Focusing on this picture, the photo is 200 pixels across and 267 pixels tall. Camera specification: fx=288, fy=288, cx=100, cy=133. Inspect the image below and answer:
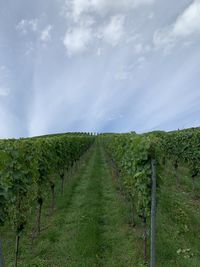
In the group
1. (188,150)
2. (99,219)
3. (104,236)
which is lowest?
(104,236)

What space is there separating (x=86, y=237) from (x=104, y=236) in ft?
2.21

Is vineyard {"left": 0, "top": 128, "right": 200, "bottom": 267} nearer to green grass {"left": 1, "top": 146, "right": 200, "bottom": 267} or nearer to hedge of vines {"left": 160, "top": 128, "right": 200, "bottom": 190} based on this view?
green grass {"left": 1, "top": 146, "right": 200, "bottom": 267}

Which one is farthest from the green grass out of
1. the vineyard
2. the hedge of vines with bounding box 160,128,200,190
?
the hedge of vines with bounding box 160,128,200,190

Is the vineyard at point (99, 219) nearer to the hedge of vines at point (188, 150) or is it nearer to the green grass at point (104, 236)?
the green grass at point (104, 236)

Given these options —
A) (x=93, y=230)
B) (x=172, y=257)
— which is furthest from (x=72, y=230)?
(x=172, y=257)

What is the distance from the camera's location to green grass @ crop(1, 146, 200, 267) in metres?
8.66

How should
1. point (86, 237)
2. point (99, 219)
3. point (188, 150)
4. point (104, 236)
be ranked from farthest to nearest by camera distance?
point (188, 150) → point (99, 219) → point (104, 236) → point (86, 237)

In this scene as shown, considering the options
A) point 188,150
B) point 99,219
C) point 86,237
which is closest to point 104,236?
point 86,237

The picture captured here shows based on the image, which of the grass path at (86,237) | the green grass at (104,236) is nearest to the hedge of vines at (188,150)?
the green grass at (104,236)

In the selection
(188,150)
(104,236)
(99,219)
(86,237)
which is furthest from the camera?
(188,150)

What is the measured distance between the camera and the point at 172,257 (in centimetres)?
859

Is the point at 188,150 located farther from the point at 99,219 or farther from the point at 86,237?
the point at 86,237

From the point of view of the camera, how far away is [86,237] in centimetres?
1012

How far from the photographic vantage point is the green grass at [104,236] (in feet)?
28.4
